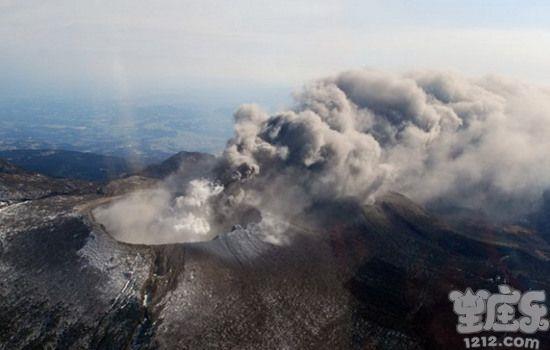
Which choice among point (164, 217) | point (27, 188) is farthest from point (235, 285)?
point (27, 188)

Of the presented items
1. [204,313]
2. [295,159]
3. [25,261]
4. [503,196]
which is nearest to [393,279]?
[204,313]

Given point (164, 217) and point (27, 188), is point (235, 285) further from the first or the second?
point (27, 188)

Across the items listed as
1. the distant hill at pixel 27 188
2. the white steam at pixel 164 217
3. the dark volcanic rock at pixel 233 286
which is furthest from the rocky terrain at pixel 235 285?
the white steam at pixel 164 217

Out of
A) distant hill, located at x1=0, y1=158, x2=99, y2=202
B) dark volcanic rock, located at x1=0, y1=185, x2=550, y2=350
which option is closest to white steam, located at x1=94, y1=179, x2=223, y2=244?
dark volcanic rock, located at x1=0, y1=185, x2=550, y2=350

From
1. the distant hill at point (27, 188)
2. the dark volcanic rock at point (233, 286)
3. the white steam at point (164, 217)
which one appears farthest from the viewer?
the distant hill at point (27, 188)

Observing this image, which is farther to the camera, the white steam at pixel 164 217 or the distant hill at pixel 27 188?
the distant hill at pixel 27 188

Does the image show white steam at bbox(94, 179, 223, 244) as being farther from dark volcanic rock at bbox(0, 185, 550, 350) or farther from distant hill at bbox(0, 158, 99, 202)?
distant hill at bbox(0, 158, 99, 202)

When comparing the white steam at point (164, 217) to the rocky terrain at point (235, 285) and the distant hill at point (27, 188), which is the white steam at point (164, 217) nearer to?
the rocky terrain at point (235, 285)

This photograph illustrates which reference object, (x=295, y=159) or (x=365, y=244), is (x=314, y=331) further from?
(x=295, y=159)
